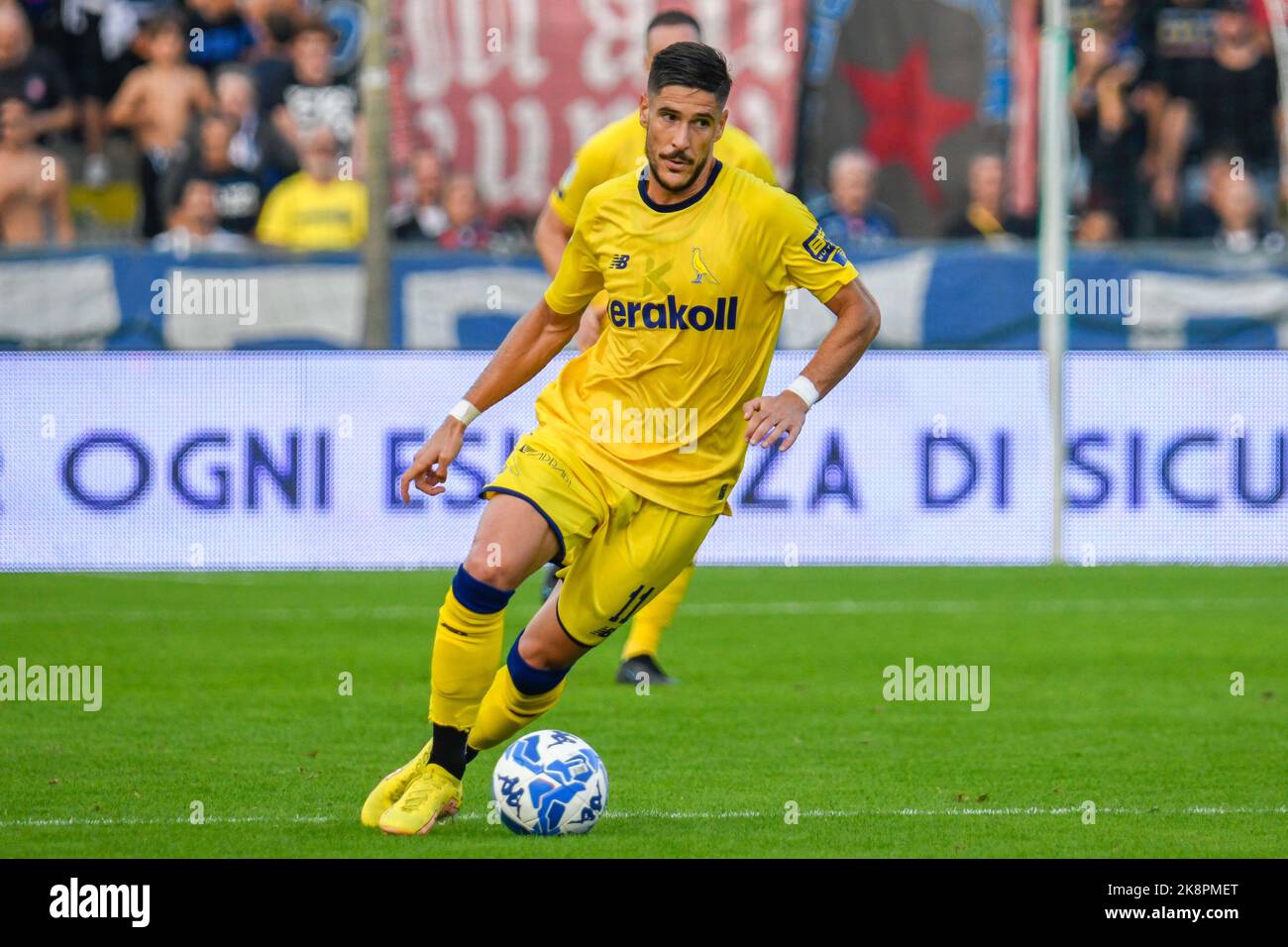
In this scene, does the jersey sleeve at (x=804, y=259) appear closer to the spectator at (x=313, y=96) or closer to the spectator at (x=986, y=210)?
the spectator at (x=986, y=210)

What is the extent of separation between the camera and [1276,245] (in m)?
17.7

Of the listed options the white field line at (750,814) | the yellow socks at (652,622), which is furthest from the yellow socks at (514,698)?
the yellow socks at (652,622)

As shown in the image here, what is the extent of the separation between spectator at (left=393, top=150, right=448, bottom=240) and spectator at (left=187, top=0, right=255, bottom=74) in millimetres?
1697

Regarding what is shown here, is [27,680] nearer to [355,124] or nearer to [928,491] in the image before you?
[928,491]

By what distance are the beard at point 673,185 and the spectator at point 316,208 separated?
1016 centimetres

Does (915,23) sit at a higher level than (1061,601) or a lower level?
higher

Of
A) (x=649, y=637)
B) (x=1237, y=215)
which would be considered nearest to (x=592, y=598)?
(x=649, y=637)

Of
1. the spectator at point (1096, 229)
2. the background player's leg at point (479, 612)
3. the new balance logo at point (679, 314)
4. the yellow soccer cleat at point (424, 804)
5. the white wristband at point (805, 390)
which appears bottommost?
the yellow soccer cleat at point (424, 804)

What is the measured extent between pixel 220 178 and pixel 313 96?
127 centimetres

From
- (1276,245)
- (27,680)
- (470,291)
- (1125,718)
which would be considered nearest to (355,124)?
(470,291)

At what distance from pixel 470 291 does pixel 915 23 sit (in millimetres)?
4426

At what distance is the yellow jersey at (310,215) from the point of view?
54.6ft

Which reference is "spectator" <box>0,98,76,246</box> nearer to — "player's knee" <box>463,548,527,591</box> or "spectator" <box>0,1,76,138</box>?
"spectator" <box>0,1,76,138</box>
